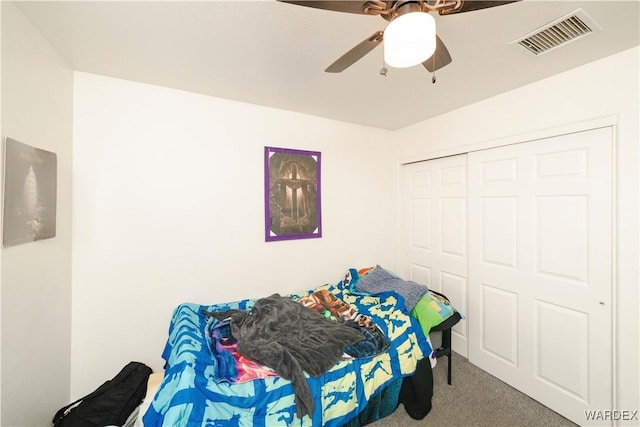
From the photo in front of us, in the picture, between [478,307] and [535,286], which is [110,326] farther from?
[535,286]

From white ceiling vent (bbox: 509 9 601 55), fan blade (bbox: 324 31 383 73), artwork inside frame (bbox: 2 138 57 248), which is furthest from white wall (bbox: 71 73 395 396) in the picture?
white ceiling vent (bbox: 509 9 601 55)

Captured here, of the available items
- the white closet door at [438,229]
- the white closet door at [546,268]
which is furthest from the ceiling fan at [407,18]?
the white closet door at [438,229]

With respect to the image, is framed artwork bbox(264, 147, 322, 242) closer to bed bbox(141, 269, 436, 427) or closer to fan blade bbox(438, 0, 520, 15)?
bed bbox(141, 269, 436, 427)

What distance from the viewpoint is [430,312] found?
7.04 ft

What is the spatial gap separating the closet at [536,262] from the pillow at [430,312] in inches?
18.2

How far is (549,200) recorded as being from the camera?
6.41ft

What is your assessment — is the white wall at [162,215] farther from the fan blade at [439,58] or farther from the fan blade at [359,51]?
the fan blade at [439,58]

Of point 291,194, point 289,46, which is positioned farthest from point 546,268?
point 289,46

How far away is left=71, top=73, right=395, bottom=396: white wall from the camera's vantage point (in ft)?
6.13

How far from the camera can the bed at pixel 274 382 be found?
1207 millimetres

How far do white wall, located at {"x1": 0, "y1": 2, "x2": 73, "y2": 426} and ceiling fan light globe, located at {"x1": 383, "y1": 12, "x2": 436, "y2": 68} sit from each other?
174cm

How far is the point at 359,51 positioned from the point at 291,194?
63.1 inches

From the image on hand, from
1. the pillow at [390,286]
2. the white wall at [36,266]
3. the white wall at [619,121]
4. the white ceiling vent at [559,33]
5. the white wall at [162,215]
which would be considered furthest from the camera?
the pillow at [390,286]

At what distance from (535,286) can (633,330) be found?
0.52 metres
